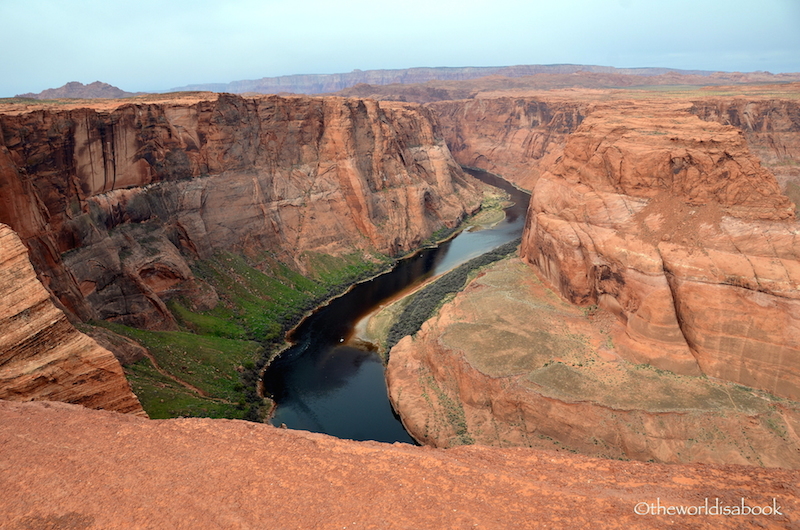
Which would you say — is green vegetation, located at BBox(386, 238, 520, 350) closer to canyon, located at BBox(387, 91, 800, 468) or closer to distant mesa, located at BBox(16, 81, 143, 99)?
canyon, located at BBox(387, 91, 800, 468)

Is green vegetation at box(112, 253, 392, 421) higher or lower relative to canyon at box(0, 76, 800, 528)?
lower

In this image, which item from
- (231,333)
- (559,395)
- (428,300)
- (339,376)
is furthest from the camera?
(428,300)

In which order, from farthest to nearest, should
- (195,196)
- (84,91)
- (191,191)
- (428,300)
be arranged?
1. (84,91)
2. (195,196)
3. (191,191)
4. (428,300)

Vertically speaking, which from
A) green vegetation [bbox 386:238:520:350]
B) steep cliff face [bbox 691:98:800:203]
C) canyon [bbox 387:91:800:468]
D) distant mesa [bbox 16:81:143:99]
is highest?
distant mesa [bbox 16:81:143:99]

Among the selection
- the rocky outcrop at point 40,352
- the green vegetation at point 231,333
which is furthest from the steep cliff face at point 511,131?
the rocky outcrop at point 40,352

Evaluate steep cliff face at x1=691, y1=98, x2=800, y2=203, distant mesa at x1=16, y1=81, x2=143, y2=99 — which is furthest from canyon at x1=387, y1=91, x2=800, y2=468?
distant mesa at x1=16, y1=81, x2=143, y2=99

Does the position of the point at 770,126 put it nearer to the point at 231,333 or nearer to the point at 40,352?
the point at 231,333

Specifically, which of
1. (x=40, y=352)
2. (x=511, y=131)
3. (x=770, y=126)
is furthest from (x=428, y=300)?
(x=511, y=131)
